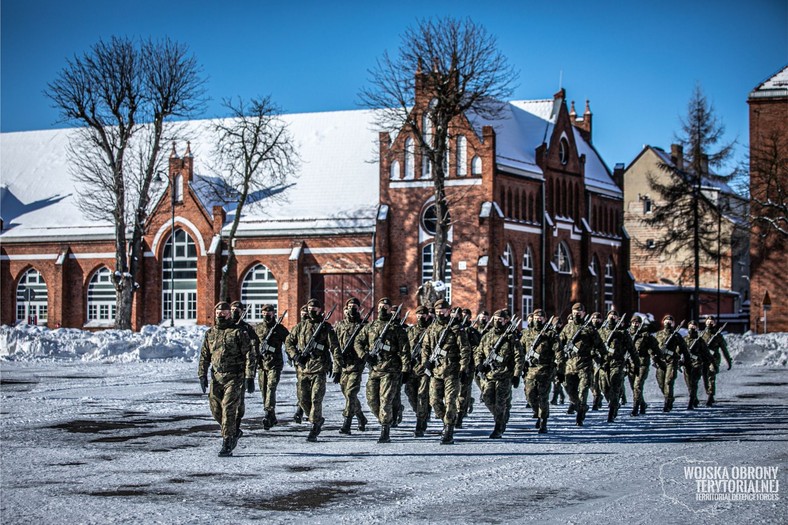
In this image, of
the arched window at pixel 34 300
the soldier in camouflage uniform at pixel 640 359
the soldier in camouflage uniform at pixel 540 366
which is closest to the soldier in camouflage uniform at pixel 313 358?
the soldier in camouflage uniform at pixel 540 366

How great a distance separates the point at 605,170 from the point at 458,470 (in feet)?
186

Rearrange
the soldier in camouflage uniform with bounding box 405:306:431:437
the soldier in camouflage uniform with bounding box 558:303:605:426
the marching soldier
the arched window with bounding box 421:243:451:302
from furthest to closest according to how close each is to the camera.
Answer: the arched window with bounding box 421:243:451:302 < the soldier in camouflage uniform with bounding box 558:303:605:426 < the soldier in camouflage uniform with bounding box 405:306:431:437 < the marching soldier

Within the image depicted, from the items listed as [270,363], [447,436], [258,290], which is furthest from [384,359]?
[258,290]

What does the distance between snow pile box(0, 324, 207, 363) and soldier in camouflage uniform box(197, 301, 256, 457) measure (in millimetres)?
21570

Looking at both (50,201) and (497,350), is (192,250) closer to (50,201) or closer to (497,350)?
(50,201)

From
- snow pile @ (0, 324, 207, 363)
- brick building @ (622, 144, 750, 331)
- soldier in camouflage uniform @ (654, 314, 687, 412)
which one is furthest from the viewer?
brick building @ (622, 144, 750, 331)

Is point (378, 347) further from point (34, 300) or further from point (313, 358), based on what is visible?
point (34, 300)

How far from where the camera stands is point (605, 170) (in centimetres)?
6775

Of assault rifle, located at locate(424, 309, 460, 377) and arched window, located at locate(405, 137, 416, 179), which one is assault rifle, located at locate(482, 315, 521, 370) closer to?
assault rifle, located at locate(424, 309, 460, 377)

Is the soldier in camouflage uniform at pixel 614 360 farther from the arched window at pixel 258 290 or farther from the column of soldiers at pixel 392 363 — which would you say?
the arched window at pixel 258 290

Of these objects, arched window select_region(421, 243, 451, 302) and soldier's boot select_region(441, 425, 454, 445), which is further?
arched window select_region(421, 243, 451, 302)

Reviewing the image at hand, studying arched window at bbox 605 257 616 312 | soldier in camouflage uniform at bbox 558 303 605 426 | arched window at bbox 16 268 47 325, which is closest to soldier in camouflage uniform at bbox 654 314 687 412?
soldier in camouflage uniform at bbox 558 303 605 426

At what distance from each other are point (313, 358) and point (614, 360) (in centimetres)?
652

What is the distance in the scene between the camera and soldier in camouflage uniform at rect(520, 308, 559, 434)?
1759 cm
